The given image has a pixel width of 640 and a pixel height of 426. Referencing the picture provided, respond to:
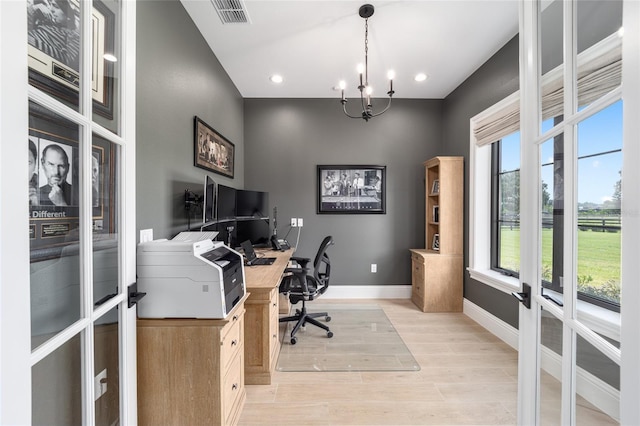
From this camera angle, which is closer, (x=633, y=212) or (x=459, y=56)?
(x=633, y=212)

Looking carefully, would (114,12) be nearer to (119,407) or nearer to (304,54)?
(119,407)

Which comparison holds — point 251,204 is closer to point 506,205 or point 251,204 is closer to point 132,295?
point 132,295

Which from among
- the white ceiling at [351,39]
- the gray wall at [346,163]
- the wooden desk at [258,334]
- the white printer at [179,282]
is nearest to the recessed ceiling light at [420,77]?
the white ceiling at [351,39]

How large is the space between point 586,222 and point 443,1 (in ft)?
6.74

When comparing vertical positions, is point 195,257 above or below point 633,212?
below

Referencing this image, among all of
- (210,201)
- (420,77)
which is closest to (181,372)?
(210,201)

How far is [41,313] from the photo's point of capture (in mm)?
734

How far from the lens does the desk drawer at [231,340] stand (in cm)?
134

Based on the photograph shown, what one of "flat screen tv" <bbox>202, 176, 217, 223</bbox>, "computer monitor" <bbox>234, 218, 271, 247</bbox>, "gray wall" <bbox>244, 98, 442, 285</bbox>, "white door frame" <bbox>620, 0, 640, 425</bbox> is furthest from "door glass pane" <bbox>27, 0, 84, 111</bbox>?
"gray wall" <bbox>244, 98, 442, 285</bbox>

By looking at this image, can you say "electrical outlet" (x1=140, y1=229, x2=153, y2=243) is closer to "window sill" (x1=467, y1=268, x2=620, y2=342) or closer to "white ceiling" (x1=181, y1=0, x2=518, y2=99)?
"white ceiling" (x1=181, y1=0, x2=518, y2=99)

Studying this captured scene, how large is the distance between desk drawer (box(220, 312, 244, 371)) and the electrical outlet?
2.34ft

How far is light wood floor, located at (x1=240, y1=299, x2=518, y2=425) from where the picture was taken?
1618mm

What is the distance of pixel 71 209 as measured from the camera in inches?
33.6

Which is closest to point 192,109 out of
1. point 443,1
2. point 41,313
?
point 41,313
